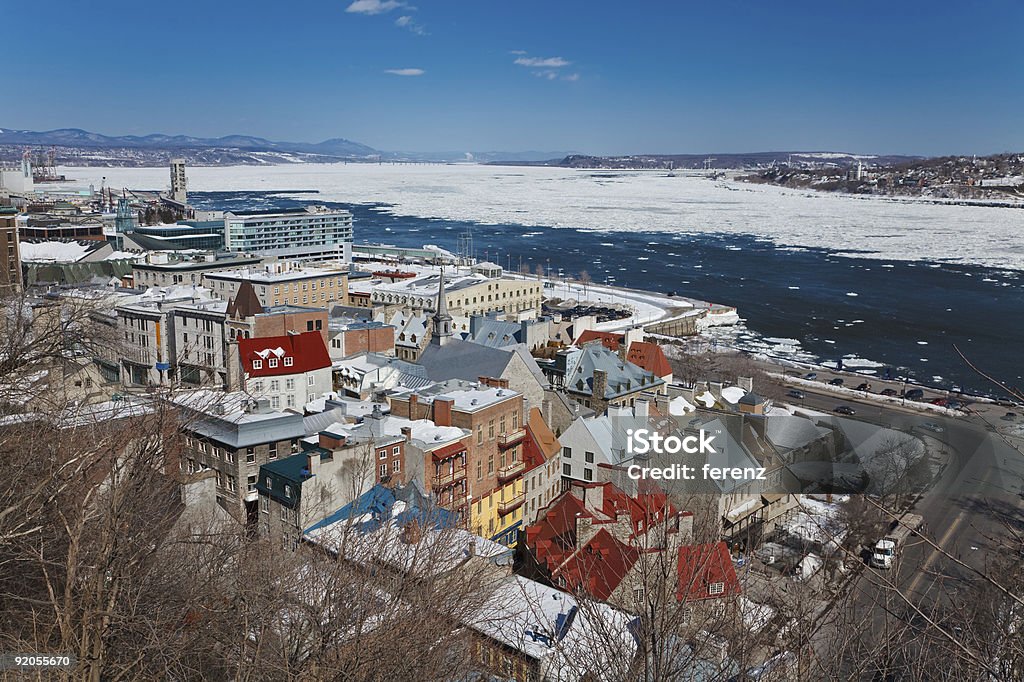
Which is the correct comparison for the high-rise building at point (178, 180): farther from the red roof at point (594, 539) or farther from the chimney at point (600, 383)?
the red roof at point (594, 539)

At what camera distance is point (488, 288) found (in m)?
46.0

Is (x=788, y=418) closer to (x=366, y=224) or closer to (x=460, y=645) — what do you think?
(x=460, y=645)

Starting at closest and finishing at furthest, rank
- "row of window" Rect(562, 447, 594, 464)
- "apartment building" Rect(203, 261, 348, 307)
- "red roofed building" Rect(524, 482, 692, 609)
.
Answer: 1. "red roofed building" Rect(524, 482, 692, 609)
2. "row of window" Rect(562, 447, 594, 464)
3. "apartment building" Rect(203, 261, 348, 307)

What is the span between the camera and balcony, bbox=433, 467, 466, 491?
15.2m

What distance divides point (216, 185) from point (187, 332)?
539 feet

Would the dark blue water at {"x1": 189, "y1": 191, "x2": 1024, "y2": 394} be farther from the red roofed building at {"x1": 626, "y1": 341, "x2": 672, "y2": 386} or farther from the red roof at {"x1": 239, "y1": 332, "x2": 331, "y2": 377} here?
the red roof at {"x1": 239, "y1": 332, "x2": 331, "y2": 377}

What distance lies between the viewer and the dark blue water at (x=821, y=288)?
1505 inches

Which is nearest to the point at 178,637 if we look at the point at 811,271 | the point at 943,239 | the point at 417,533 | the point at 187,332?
the point at 417,533

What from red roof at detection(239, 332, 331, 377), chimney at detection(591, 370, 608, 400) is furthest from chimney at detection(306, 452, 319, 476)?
chimney at detection(591, 370, 608, 400)

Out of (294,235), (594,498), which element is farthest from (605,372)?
(294,235)

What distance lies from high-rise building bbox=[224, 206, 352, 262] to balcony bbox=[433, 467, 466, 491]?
5387cm

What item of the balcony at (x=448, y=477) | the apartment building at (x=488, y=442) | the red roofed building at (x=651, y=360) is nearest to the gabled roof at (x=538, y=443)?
the apartment building at (x=488, y=442)

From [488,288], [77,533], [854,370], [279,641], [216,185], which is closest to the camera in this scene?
[77,533]

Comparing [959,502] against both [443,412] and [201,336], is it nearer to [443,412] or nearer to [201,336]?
[443,412]
